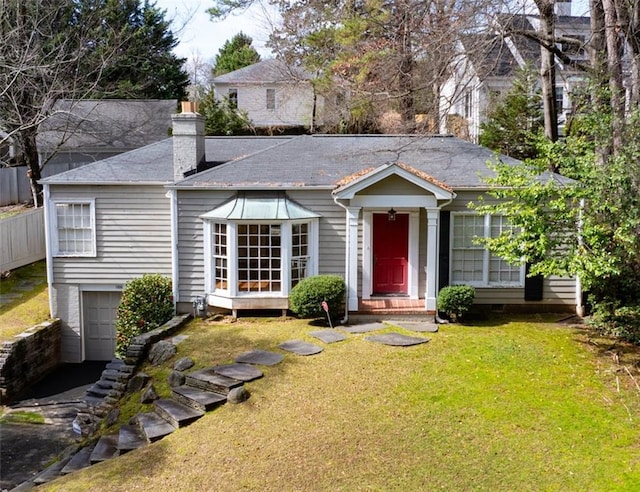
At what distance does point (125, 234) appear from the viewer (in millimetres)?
16172

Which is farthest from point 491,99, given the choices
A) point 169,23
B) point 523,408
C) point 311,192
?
point 523,408

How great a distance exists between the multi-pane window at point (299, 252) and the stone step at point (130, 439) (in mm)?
5718

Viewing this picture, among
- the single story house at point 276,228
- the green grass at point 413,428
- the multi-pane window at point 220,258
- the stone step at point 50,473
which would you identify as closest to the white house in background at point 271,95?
the single story house at point 276,228

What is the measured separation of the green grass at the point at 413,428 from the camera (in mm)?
7996

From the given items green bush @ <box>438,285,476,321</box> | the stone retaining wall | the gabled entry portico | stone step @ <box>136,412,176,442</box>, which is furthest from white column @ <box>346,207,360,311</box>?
the stone retaining wall

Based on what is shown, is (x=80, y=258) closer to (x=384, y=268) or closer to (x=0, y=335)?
(x=0, y=335)

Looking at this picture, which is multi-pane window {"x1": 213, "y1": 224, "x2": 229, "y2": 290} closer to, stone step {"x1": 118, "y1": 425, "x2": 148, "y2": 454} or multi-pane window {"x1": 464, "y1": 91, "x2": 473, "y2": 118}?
stone step {"x1": 118, "y1": 425, "x2": 148, "y2": 454}

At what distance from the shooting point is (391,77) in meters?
25.0

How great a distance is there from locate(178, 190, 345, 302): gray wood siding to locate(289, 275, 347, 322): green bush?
99cm

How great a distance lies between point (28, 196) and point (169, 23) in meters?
11.4

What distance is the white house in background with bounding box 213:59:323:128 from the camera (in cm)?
3441

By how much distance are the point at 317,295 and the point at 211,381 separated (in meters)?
3.71

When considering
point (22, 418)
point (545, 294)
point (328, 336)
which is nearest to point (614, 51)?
point (545, 294)

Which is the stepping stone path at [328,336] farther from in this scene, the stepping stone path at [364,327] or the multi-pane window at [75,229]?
the multi-pane window at [75,229]
